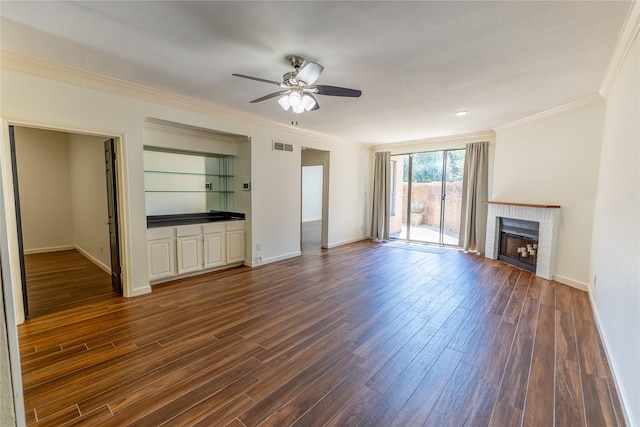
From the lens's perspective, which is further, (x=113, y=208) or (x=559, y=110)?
(x=559, y=110)

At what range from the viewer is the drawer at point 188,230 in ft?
13.7

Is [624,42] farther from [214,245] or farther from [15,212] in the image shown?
[15,212]

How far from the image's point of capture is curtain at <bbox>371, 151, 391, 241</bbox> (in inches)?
285

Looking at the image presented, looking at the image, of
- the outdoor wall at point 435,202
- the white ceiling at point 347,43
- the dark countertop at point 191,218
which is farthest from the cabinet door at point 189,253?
the outdoor wall at point 435,202

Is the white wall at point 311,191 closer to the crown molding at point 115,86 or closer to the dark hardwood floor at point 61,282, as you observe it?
the crown molding at point 115,86

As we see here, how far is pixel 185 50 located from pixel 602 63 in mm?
3986

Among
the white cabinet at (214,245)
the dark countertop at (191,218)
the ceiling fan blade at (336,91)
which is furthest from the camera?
the white cabinet at (214,245)

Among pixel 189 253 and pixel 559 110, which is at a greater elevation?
pixel 559 110

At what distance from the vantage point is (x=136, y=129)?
352 cm

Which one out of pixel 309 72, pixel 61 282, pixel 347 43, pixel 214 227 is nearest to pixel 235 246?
pixel 214 227

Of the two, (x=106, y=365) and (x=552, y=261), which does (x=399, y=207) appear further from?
(x=106, y=365)

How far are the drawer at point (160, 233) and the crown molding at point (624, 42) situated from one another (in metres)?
5.08

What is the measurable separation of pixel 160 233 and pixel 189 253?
542 mm

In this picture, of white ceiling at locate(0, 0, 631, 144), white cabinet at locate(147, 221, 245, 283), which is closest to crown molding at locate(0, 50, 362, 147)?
white ceiling at locate(0, 0, 631, 144)
